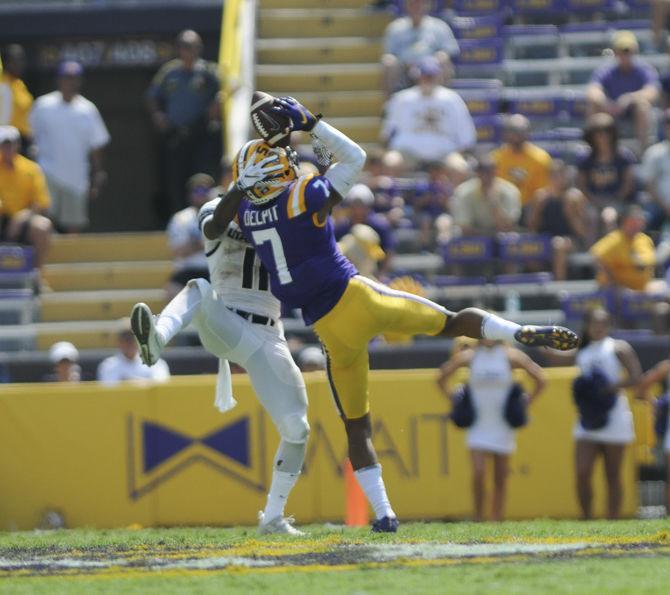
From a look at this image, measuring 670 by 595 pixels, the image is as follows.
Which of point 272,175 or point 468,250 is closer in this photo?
point 272,175

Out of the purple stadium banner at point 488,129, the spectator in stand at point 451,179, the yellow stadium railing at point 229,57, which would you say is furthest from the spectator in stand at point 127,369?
the purple stadium banner at point 488,129

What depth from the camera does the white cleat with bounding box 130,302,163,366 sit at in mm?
8391

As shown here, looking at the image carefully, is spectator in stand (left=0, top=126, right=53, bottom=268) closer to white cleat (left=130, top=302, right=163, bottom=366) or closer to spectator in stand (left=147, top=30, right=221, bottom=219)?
spectator in stand (left=147, top=30, right=221, bottom=219)

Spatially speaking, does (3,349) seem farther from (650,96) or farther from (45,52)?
(650,96)

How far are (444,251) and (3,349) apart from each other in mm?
3905

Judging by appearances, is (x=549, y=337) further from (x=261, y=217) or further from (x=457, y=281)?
(x=457, y=281)

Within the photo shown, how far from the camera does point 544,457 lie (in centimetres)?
1290

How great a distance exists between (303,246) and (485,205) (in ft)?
19.9

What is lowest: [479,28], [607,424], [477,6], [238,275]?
[607,424]

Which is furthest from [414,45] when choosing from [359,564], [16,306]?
[359,564]

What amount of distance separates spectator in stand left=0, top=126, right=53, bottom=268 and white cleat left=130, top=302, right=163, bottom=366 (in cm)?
673

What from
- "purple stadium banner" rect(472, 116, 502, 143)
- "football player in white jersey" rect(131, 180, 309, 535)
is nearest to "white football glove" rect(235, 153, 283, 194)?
"football player in white jersey" rect(131, 180, 309, 535)

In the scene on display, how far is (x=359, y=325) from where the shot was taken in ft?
27.9

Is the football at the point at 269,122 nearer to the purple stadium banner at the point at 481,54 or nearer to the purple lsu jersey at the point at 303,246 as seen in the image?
the purple lsu jersey at the point at 303,246
